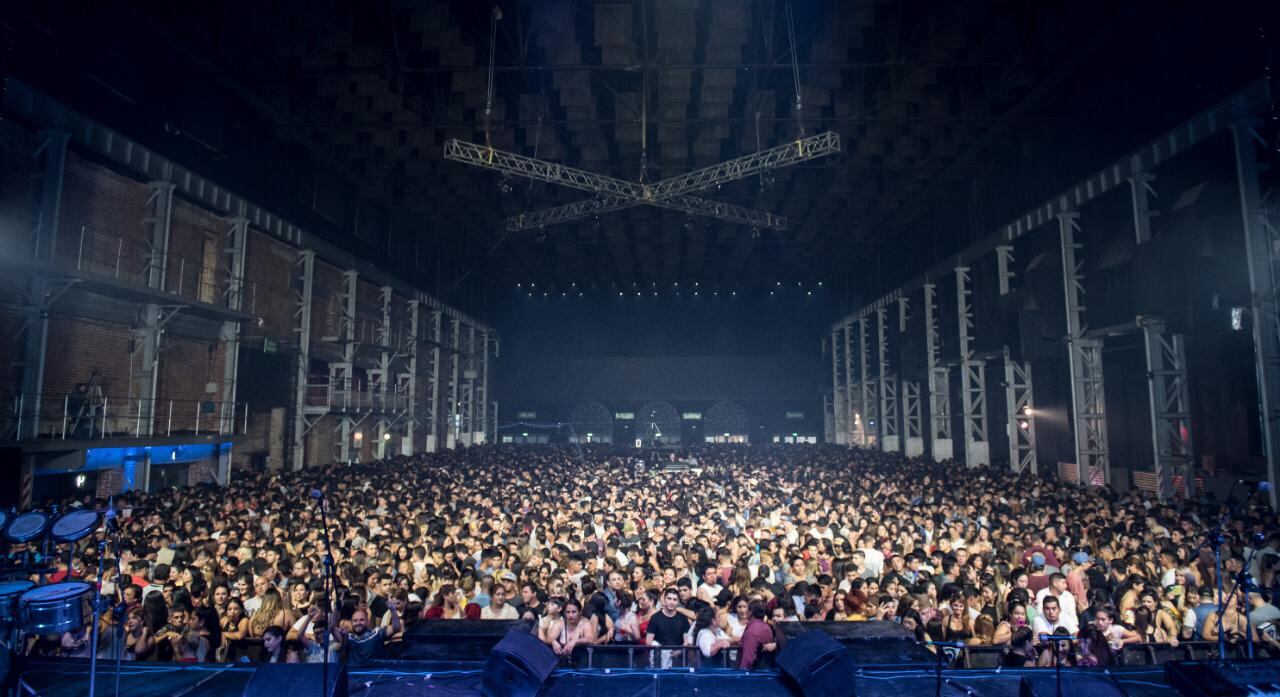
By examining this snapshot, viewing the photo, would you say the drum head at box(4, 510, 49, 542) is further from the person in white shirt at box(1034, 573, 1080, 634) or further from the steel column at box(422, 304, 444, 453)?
the steel column at box(422, 304, 444, 453)

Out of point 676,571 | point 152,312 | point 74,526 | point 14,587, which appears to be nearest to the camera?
point 14,587

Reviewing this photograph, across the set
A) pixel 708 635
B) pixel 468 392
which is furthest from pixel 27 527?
pixel 468 392

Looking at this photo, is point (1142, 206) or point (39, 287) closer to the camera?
point (39, 287)

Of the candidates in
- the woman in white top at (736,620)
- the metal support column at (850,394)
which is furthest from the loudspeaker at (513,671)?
the metal support column at (850,394)

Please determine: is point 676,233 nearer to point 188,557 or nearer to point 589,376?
point 589,376

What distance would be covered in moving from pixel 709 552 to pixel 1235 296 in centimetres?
1153

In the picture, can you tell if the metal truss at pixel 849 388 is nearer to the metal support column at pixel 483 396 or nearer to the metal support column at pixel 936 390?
the metal support column at pixel 936 390

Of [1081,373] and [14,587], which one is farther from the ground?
[1081,373]

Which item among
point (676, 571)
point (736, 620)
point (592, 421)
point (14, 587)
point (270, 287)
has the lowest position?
point (736, 620)

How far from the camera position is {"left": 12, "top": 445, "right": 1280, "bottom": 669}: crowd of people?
689cm

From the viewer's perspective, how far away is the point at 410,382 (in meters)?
32.4

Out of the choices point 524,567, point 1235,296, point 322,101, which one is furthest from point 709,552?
point 322,101

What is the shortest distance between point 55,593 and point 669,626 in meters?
5.43

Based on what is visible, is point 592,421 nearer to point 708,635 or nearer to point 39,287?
point 39,287
